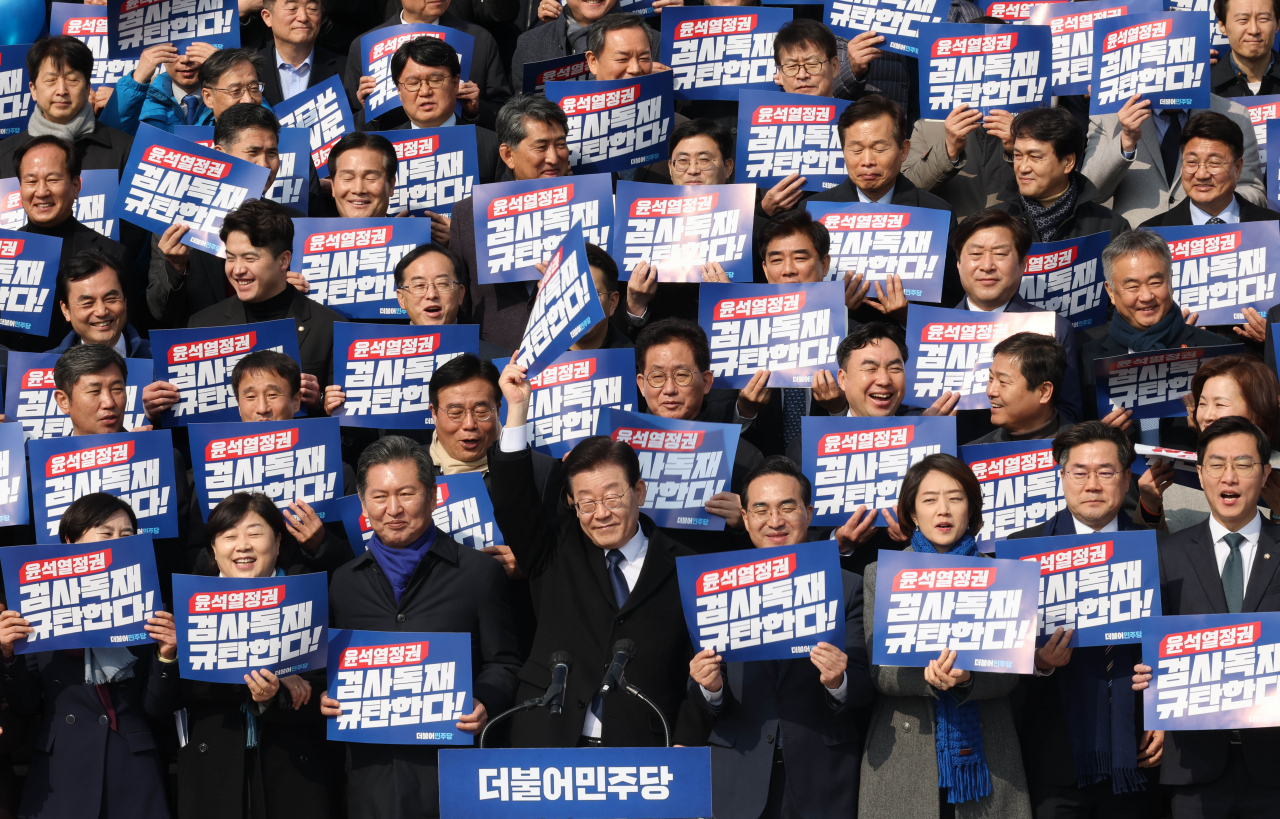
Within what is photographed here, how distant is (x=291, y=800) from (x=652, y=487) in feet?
6.84

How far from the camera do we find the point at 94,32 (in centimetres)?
1116

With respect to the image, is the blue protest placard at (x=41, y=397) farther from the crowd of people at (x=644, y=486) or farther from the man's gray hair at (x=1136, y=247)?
the man's gray hair at (x=1136, y=247)

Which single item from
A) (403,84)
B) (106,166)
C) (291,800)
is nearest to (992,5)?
(403,84)

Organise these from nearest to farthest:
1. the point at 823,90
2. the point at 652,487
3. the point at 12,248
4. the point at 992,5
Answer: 1. the point at 652,487
2. the point at 12,248
3. the point at 823,90
4. the point at 992,5

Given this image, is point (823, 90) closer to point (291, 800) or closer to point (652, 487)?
point (652, 487)

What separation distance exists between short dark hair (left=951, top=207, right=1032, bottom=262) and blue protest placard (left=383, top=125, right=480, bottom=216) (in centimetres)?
289

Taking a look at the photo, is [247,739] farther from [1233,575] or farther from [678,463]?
[1233,575]

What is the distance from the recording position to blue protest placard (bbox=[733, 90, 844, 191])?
9.39 meters

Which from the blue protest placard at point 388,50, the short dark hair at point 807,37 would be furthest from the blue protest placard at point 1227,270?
the blue protest placard at point 388,50

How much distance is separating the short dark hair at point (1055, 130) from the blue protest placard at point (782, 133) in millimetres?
1054

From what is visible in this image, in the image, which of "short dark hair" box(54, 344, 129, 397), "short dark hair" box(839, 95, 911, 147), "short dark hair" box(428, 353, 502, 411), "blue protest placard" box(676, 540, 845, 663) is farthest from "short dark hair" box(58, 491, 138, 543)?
"short dark hair" box(839, 95, 911, 147)

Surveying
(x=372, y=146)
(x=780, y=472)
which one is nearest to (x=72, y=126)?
(x=372, y=146)

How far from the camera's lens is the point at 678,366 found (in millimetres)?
7723

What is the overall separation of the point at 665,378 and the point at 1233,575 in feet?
8.90
